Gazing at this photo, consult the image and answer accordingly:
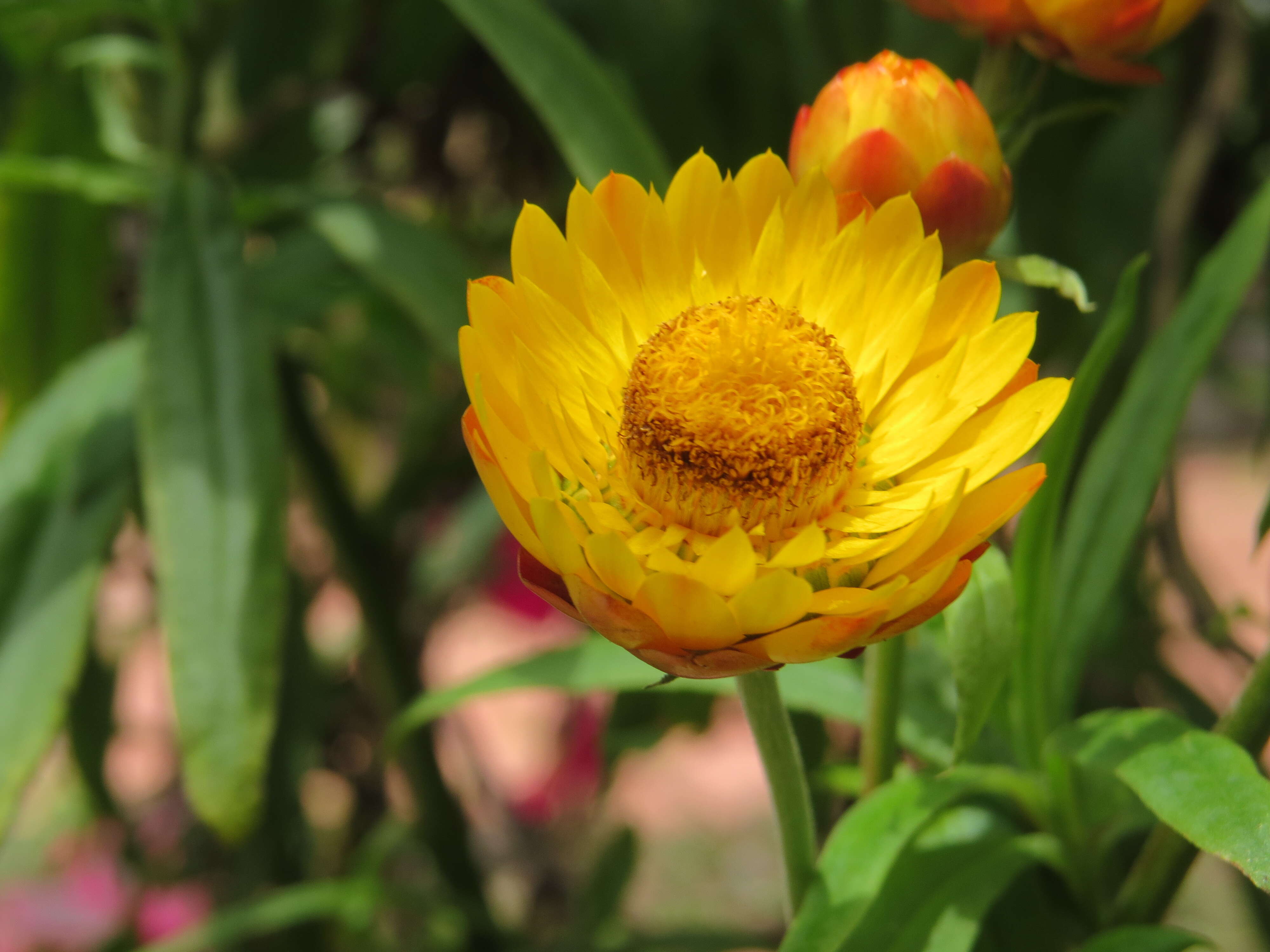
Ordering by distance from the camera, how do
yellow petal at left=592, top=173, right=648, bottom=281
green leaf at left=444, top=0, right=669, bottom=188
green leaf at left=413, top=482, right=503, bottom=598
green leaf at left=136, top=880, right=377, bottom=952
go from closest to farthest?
1. yellow petal at left=592, top=173, right=648, bottom=281
2. green leaf at left=444, top=0, right=669, bottom=188
3. green leaf at left=136, top=880, right=377, bottom=952
4. green leaf at left=413, top=482, right=503, bottom=598

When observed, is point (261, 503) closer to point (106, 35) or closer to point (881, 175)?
point (881, 175)

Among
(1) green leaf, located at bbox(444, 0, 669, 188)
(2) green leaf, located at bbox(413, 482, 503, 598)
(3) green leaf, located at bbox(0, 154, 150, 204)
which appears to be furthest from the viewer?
(2) green leaf, located at bbox(413, 482, 503, 598)

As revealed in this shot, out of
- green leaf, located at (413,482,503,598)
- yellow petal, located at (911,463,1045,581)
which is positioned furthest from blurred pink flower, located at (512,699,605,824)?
yellow petal, located at (911,463,1045,581)

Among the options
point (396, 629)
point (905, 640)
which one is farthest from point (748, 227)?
point (396, 629)

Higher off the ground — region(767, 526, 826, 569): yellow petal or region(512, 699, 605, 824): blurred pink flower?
region(767, 526, 826, 569): yellow petal

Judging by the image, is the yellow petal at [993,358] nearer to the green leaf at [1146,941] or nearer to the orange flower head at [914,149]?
the orange flower head at [914,149]

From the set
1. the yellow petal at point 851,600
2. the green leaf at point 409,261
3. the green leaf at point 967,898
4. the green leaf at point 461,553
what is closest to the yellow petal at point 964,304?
the yellow petal at point 851,600

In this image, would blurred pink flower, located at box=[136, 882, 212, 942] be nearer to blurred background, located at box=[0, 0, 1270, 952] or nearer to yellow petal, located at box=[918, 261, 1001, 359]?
blurred background, located at box=[0, 0, 1270, 952]
